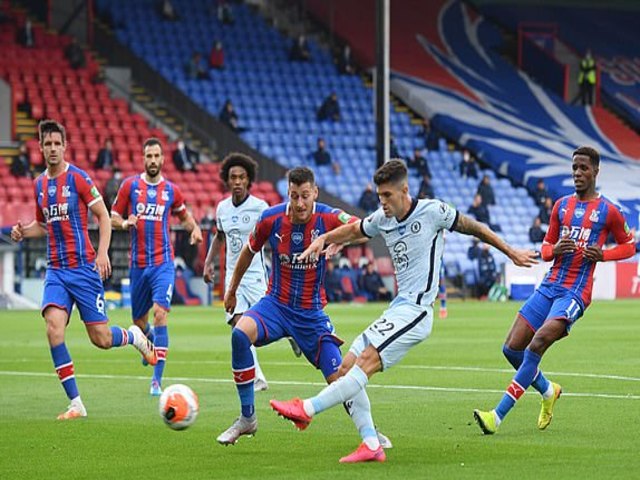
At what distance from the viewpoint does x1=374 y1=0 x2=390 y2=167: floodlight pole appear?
34375 mm

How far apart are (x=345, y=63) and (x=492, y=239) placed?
41.3 metres

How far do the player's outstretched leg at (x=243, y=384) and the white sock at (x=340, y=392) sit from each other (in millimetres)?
1128

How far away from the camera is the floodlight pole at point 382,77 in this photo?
3438 centimetres

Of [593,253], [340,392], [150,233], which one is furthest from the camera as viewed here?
[150,233]

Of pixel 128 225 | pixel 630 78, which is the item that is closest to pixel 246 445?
pixel 128 225

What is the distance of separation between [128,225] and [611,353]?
26.2ft

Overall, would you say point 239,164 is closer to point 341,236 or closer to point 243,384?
point 243,384

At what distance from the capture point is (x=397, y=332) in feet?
34.2

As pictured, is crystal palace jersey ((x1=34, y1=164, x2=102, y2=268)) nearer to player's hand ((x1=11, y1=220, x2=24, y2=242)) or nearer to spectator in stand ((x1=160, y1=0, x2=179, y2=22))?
player's hand ((x1=11, y1=220, x2=24, y2=242))

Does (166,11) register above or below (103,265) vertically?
above

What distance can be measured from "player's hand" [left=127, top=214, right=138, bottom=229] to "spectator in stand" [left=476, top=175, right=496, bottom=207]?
2888cm

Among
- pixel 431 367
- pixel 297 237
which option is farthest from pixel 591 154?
pixel 431 367

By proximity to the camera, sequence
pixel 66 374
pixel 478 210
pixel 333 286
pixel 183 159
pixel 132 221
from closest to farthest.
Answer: pixel 66 374 → pixel 132 221 → pixel 333 286 → pixel 183 159 → pixel 478 210

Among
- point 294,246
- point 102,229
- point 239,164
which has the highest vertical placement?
point 239,164
